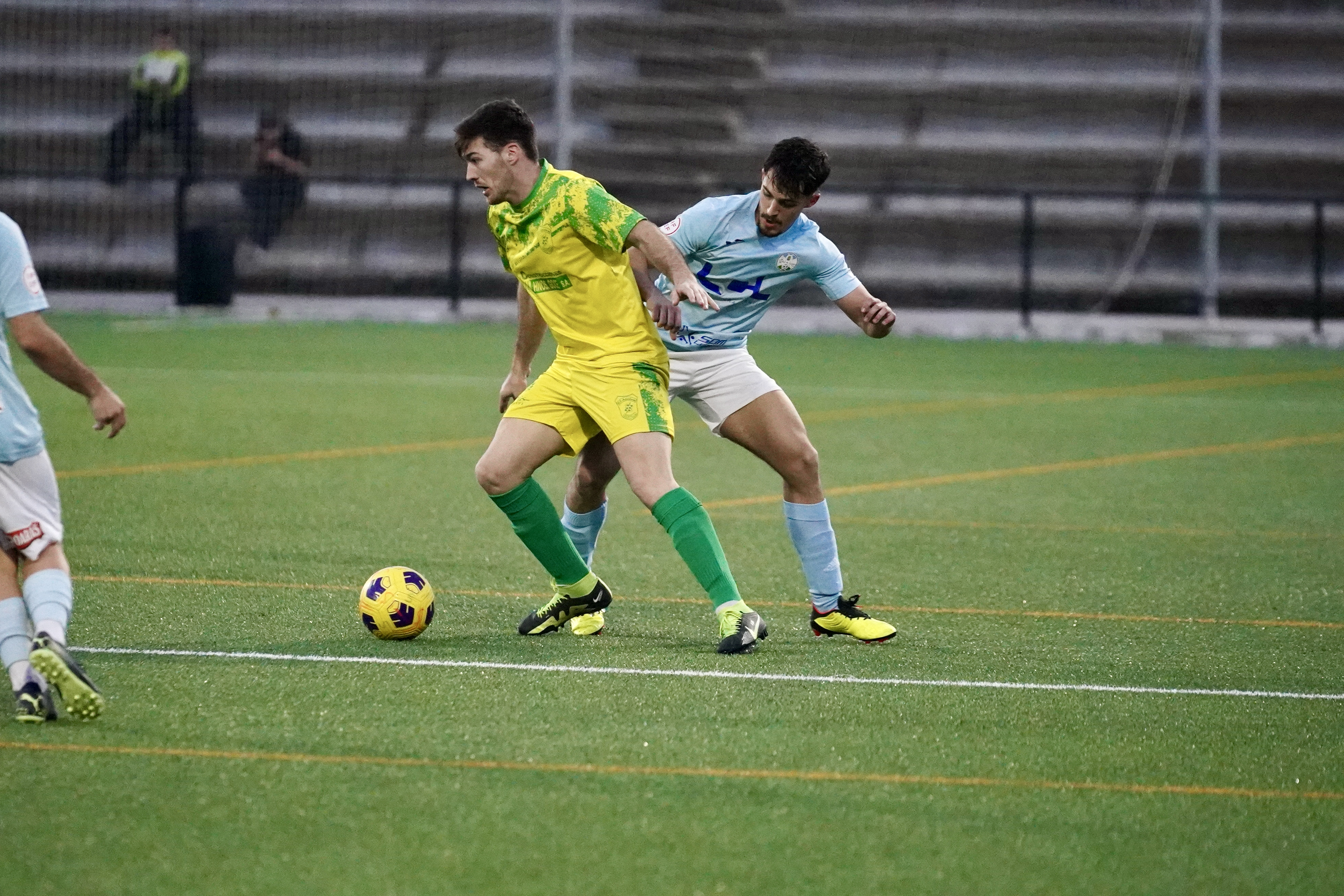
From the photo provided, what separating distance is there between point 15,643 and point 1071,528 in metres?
5.38

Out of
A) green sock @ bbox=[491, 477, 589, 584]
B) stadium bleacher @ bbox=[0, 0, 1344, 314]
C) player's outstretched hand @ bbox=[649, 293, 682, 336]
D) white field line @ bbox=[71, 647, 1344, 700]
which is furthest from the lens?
stadium bleacher @ bbox=[0, 0, 1344, 314]

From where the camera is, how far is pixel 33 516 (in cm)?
493

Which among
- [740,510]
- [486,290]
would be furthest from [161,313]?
[740,510]

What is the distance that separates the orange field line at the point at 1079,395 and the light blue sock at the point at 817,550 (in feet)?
22.4

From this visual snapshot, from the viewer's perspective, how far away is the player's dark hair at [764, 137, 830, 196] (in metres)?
6.06

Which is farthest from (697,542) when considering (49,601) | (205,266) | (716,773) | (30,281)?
(205,266)

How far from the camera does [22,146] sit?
2600 centimetres

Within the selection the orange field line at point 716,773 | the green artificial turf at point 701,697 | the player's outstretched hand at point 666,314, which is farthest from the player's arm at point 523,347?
the orange field line at point 716,773

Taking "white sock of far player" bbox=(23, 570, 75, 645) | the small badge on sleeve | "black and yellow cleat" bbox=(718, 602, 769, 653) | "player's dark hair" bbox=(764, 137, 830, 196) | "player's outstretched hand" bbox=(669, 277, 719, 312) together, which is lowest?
"black and yellow cleat" bbox=(718, 602, 769, 653)

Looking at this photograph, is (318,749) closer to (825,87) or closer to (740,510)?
(740,510)

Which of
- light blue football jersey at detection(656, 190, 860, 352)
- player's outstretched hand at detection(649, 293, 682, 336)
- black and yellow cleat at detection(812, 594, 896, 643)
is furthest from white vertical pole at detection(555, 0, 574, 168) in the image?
player's outstretched hand at detection(649, 293, 682, 336)

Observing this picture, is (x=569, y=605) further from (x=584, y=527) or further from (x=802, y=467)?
(x=802, y=467)

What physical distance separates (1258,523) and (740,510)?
2.49m

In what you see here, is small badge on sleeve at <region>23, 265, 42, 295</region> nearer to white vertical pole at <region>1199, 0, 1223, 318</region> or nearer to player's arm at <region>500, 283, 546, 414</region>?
player's arm at <region>500, 283, 546, 414</region>
